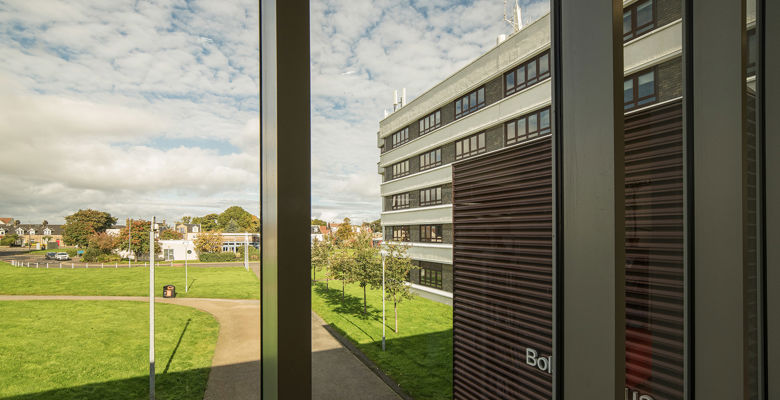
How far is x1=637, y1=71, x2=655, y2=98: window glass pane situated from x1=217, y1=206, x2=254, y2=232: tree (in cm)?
142

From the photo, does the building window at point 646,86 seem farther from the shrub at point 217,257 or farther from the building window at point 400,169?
the shrub at point 217,257

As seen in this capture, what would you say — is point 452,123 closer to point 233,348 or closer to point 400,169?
point 400,169

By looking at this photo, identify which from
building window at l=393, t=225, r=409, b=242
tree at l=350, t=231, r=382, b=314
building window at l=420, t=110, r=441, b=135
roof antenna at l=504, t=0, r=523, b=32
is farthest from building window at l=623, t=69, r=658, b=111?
tree at l=350, t=231, r=382, b=314

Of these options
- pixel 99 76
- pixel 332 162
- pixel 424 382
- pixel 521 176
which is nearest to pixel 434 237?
pixel 521 176

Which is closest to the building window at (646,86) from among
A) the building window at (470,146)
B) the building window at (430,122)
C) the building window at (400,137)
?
the building window at (470,146)

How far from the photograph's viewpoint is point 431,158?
5.21 ft

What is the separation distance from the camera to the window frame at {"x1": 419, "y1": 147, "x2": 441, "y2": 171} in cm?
154

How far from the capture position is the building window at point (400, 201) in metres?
1.21

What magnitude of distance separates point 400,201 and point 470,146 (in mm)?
593

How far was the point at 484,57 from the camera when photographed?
152 cm

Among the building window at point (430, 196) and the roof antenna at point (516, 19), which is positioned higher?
the roof antenna at point (516, 19)

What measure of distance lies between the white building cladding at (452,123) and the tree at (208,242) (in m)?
0.51

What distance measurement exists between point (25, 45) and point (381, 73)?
0.75m

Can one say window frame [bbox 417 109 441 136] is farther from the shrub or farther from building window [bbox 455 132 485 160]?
the shrub
